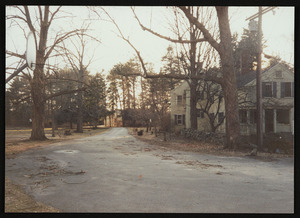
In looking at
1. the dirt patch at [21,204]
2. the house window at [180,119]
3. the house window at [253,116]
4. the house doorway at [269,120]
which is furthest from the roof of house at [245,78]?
the dirt patch at [21,204]

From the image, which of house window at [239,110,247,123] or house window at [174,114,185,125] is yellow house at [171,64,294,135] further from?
house window at [174,114,185,125]

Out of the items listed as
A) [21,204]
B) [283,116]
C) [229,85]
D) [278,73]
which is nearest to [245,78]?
[278,73]

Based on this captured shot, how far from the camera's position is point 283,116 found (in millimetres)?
18500

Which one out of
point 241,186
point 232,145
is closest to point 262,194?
point 241,186

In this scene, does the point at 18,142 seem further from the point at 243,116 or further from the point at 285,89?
the point at 285,89

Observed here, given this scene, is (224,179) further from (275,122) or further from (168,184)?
(275,122)

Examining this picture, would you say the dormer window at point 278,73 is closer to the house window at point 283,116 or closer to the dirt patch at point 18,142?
the house window at point 283,116

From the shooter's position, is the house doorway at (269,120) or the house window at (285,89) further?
the house doorway at (269,120)

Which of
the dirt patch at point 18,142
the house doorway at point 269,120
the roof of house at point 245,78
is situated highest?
the roof of house at point 245,78

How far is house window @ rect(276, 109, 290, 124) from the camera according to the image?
18484mm

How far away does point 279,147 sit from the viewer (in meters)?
10.2

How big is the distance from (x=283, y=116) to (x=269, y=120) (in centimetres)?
109

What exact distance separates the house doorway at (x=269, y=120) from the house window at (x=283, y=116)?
439 millimetres

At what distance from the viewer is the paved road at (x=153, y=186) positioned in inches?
146
